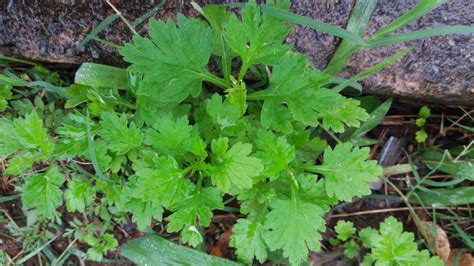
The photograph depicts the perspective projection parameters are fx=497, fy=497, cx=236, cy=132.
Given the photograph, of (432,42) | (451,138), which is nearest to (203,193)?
(432,42)

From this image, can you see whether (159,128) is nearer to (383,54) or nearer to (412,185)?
(383,54)

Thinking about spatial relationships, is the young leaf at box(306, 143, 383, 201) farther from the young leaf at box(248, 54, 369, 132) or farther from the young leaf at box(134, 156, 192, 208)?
the young leaf at box(134, 156, 192, 208)

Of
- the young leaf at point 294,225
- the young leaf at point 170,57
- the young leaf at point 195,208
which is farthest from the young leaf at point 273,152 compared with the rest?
the young leaf at point 170,57

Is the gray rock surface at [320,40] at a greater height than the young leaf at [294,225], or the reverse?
the gray rock surface at [320,40]

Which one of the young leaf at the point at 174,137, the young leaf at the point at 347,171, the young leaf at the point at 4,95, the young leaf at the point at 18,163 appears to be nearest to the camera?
the young leaf at the point at 174,137

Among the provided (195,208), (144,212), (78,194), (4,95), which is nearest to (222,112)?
(195,208)

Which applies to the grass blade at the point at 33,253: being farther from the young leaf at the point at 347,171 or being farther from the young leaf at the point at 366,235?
the young leaf at the point at 366,235

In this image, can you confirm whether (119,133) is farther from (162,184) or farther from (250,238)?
(250,238)
